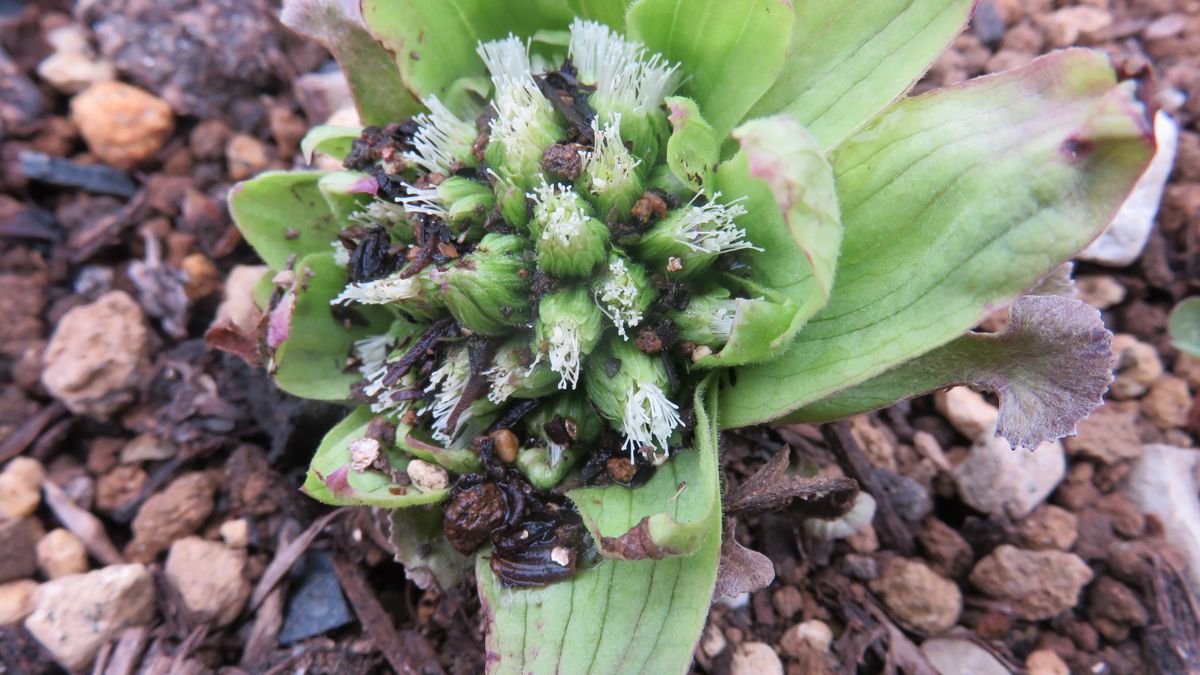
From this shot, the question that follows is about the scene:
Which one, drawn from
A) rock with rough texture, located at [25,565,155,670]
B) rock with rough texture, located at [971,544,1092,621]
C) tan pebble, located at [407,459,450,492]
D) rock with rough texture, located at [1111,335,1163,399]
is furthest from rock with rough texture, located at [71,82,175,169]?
rock with rough texture, located at [1111,335,1163,399]

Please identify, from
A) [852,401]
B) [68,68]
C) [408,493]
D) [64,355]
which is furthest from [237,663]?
[68,68]

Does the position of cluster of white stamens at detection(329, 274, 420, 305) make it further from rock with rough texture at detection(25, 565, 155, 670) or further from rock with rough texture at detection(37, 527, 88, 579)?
rock with rough texture at detection(37, 527, 88, 579)

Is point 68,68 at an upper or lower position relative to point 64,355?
upper

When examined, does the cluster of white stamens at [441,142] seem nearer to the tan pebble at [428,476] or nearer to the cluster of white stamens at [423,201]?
the cluster of white stamens at [423,201]

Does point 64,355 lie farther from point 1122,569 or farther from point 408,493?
point 1122,569

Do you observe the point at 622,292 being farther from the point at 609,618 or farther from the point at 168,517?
the point at 168,517

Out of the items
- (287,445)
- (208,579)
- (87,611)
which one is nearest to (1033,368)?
(287,445)

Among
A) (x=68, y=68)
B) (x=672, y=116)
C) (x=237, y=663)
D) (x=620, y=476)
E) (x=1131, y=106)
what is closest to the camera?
(x=1131, y=106)

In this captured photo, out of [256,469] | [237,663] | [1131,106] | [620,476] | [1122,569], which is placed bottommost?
[1122,569]
